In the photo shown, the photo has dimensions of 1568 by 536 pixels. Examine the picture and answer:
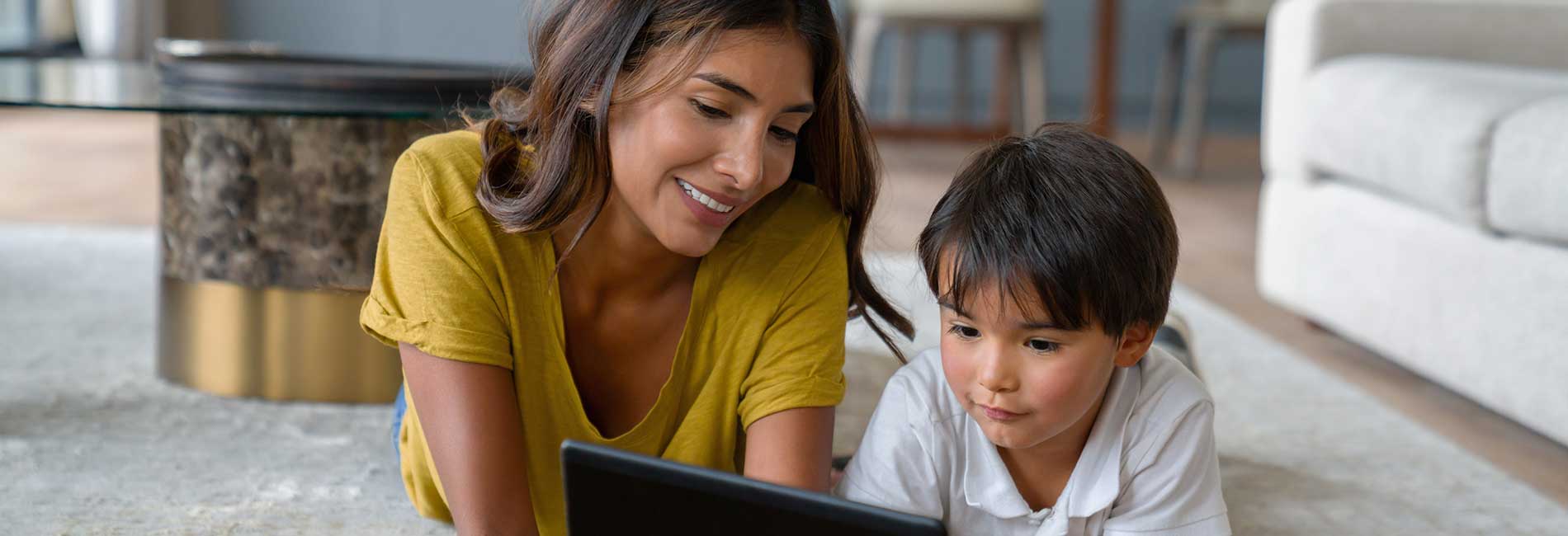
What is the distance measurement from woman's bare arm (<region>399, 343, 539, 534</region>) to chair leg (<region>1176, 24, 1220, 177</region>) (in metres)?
3.30

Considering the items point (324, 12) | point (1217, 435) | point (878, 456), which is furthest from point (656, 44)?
point (324, 12)

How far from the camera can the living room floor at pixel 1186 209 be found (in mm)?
1730

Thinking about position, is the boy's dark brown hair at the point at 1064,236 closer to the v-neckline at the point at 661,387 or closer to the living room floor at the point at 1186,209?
the v-neckline at the point at 661,387

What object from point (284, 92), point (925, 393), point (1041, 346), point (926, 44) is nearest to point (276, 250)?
point (284, 92)

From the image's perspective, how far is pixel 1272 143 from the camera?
229cm

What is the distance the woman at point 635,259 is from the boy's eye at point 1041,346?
21cm

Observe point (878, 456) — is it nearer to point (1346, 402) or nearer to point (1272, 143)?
point (1346, 402)

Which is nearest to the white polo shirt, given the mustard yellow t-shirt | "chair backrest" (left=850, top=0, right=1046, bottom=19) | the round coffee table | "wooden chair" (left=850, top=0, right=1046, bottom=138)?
→ the mustard yellow t-shirt

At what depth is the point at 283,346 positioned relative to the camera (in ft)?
5.38

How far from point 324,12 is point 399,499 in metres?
3.89

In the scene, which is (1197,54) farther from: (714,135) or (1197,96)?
(714,135)

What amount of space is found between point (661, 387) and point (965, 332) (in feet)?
0.99

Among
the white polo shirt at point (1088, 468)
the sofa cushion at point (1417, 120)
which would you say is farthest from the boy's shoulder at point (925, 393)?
the sofa cushion at point (1417, 120)

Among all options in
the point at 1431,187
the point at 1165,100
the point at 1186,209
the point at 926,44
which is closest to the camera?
the point at 1431,187
